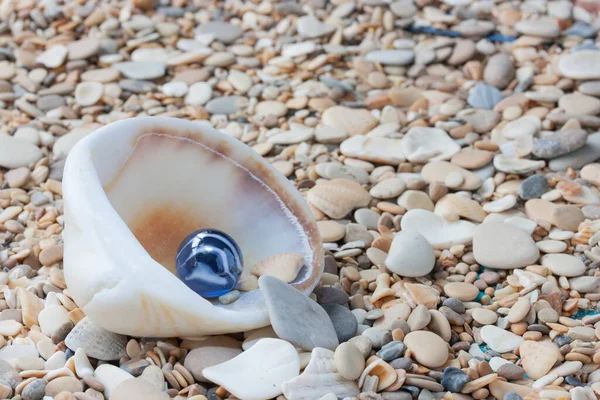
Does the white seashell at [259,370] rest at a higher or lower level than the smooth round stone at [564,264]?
higher

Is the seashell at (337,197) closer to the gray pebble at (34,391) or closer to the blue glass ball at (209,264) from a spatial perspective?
the blue glass ball at (209,264)

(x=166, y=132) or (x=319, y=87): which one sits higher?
(x=166, y=132)

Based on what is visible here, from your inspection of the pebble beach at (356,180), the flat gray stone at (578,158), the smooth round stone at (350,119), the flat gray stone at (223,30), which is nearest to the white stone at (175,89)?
the pebble beach at (356,180)

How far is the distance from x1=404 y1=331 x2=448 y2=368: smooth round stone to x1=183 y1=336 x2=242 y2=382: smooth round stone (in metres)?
0.26

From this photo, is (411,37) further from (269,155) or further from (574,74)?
(269,155)

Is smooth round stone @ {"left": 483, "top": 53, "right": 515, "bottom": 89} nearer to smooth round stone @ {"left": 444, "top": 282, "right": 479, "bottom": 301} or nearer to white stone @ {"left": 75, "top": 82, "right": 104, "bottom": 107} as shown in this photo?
smooth round stone @ {"left": 444, "top": 282, "right": 479, "bottom": 301}

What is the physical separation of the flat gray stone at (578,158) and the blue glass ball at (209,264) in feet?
2.74

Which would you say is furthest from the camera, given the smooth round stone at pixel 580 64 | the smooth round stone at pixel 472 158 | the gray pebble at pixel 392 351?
the smooth round stone at pixel 580 64

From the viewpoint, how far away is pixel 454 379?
108cm

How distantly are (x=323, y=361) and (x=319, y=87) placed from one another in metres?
1.08

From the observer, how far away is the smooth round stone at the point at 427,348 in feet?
3.68

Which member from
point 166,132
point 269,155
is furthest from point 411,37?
point 166,132

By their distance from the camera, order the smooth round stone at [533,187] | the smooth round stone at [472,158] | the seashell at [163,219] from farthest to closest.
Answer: the smooth round stone at [472,158] < the smooth round stone at [533,187] < the seashell at [163,219]

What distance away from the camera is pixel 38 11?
7.56 feet
